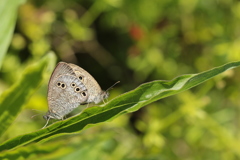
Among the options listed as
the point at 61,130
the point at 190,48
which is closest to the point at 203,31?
the point at 190,48

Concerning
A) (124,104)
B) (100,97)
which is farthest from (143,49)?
(124,104)

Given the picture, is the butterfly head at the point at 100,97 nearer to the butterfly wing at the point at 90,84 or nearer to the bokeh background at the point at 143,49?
the butterfly wing at the point at 90,84

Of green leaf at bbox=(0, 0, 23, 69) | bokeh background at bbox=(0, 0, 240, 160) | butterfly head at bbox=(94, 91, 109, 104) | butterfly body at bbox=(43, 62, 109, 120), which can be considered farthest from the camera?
bokeh background at bbox=(0, 0, 240, 160)

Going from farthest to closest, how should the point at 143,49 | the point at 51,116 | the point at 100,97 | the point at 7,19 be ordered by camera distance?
the point at 143,49 → the point at 100,97 → the point at 51,116 → the point at 7,19

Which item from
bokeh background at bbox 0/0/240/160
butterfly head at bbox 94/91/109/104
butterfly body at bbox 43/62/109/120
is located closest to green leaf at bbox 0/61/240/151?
butterfly body at bbox 43/62/109/120

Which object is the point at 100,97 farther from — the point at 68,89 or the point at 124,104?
the point at 124,104

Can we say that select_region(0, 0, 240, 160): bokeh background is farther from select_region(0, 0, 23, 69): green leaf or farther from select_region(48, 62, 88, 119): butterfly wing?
select_region(0, 0, 23, 69): green leaf
